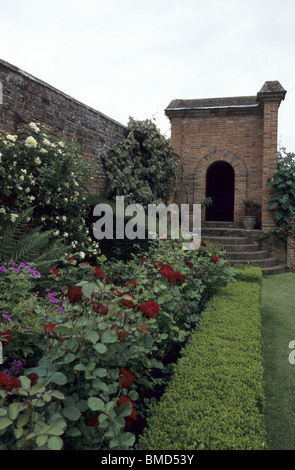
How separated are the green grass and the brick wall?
4.28 metres

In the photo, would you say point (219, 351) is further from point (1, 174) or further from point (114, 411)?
point (1, 174)

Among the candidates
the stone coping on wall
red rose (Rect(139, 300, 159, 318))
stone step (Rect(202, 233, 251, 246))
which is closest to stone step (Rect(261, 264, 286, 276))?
stone step (Rect(202, 233, 251, 246))

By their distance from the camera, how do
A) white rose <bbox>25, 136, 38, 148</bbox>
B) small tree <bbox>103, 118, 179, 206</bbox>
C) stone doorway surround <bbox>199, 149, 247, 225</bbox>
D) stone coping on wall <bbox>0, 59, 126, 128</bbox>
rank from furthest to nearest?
stone doorway surround <bbox>199, 149, 247, 225</bbox> → small tree <bbox>103, 118, 179, 206</bbox> → stone coping on wall <bbox>0, 59, 126, 128</bbox> → white rose <bbox>25, 136, 38, 148</bbox>

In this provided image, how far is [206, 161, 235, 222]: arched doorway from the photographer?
547 inches

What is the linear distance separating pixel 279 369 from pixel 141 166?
19.7 ft

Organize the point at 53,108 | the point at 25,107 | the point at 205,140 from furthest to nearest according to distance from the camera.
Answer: the point at 205,140
the point at 53,108
the point at 25,107

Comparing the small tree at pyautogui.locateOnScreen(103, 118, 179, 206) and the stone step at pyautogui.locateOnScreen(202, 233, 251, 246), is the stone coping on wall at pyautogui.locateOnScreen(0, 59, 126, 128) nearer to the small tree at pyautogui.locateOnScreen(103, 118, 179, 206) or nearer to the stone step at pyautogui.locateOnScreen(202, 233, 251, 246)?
the small tree at pyautogui.locateOnScreen(103, 118, 179, 206)

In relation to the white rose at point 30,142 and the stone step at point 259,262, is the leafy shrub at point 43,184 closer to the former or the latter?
the white rose at point 30,142

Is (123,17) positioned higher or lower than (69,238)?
higher

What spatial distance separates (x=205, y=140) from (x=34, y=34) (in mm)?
7874

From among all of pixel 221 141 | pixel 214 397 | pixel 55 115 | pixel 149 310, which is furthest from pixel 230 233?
pixel 149 310

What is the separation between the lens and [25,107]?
4898 millimetres

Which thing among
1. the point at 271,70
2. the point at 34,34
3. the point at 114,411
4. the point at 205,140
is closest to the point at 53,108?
the point at 34,34

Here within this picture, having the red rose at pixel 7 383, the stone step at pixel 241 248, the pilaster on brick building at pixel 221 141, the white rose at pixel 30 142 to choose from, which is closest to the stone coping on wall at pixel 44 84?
the white rose at pixel 30 142
